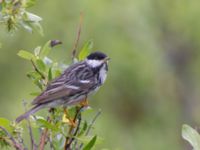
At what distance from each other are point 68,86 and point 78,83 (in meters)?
0.11

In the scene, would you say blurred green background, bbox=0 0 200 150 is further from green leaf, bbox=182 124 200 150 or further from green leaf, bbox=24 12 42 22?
green leaf, bbox=182 124 200 150

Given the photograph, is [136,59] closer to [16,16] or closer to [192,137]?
[16,16]

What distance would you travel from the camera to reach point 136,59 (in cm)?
1320

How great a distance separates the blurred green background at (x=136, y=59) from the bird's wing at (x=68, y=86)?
679 cm

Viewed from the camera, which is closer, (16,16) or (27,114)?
(16,16)

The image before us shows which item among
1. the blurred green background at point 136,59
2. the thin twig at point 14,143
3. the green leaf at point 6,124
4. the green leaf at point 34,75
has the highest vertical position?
the green leaf at point 34,75

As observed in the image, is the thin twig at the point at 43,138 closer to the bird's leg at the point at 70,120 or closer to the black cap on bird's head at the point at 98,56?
the bird's leg at the point at 70,120

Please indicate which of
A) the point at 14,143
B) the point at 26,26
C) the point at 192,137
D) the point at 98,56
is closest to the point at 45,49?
the point at 26,26

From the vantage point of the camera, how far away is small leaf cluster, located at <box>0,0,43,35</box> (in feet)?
12.2

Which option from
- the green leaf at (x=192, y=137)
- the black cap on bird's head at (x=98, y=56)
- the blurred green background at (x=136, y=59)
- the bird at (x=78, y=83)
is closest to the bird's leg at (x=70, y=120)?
the bird at (x=78, y=83)

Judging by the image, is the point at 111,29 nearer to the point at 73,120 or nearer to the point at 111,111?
the point at 111,111

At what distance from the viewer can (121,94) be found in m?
13.2

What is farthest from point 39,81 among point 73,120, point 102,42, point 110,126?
point 102,42

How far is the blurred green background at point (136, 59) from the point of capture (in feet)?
41.1
